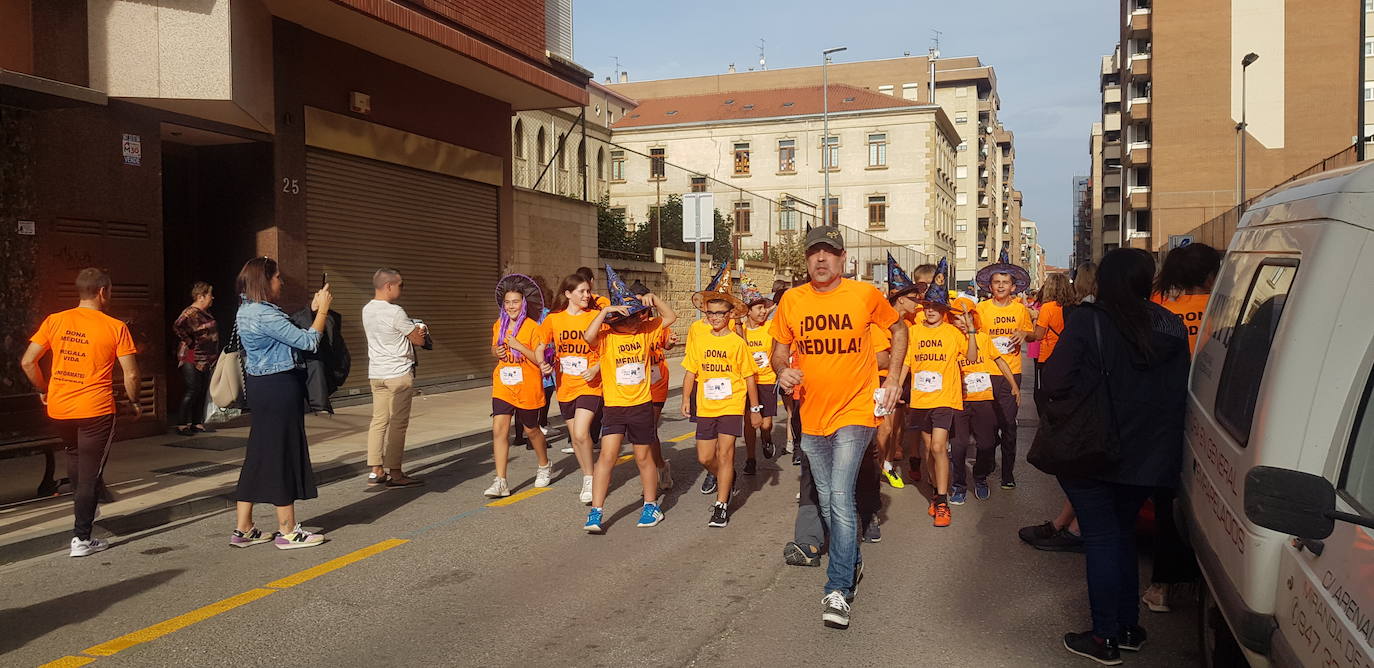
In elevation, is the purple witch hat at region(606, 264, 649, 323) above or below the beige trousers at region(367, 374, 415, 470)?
above

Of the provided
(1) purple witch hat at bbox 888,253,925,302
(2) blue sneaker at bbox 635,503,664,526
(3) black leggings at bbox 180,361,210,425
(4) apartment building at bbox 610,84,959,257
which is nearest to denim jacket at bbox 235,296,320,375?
(2) blue sneaker at bbox 635,503,664,526

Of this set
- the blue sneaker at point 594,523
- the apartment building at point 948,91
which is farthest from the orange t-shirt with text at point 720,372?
the apartment building at point 948,91

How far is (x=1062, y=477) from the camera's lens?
447 centimetres

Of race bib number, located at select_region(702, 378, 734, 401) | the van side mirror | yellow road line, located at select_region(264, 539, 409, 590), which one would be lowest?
yellow road line, located at select_region(264, 539, 409, 590)

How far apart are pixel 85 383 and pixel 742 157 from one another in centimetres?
6018

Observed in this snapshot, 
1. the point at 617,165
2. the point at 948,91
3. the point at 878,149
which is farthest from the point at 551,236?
the point at 948,91

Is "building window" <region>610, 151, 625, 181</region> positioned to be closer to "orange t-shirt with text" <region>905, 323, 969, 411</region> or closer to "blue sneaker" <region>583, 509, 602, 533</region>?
"orange t-shirt with text" <region>905, 323, 969, 411</region>

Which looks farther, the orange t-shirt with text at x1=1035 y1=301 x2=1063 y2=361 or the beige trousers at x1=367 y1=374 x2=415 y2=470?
the beige trousers at x1=367 y1=374 x2=415 y2=470

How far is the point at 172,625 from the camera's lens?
5090 millimetres

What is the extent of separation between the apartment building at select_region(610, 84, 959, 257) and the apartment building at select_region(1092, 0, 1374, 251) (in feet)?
43.7

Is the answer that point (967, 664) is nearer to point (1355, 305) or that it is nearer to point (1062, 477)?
point (1062, 477)

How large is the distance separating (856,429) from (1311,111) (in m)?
56.1

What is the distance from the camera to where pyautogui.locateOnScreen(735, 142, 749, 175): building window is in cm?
6490

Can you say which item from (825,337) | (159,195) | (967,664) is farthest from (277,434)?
(159,195)
